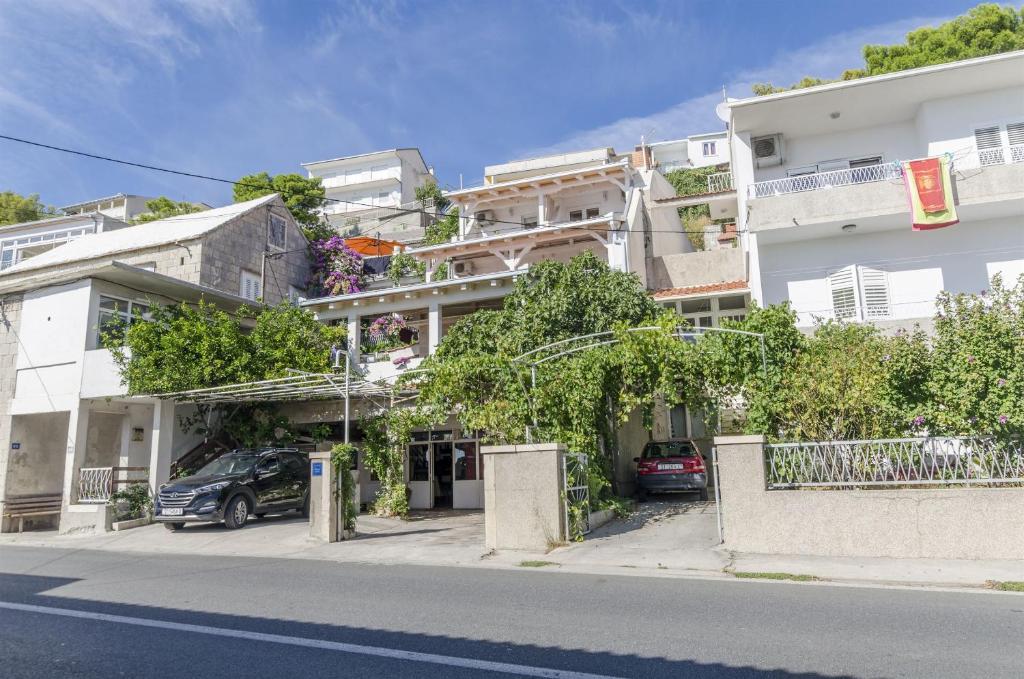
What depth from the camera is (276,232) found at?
28.9 m

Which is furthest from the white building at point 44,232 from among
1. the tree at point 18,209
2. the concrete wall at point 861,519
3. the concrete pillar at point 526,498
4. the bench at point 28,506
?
the concrete wall at point 861,519

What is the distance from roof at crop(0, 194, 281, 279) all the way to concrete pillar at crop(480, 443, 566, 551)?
17777 millimetres

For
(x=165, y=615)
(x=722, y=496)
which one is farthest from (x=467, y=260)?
(x=165, y=615)

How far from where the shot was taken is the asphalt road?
5191mm

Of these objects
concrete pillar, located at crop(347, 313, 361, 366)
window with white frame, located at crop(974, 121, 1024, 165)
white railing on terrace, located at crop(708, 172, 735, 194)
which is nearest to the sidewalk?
concrete pillar, located at crop(347, 313, 361, 366)

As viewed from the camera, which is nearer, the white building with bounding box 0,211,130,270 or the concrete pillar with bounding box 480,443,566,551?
the concrete pillar with bounding box 480,443,566,551

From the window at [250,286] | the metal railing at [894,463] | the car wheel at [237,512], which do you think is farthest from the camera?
the window at [250,286]

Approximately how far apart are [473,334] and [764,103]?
10.6 metres

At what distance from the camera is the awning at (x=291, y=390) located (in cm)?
1711

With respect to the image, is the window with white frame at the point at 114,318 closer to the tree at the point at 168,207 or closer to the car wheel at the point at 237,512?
the car wheel at the point at 237,512

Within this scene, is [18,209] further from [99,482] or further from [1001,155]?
[1001,155]

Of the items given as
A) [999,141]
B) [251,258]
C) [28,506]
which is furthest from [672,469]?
[251,258]

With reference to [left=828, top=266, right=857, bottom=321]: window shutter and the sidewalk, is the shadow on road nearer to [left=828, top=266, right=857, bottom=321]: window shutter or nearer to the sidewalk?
the sidewalk

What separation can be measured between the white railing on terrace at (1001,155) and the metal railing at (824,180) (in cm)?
217
